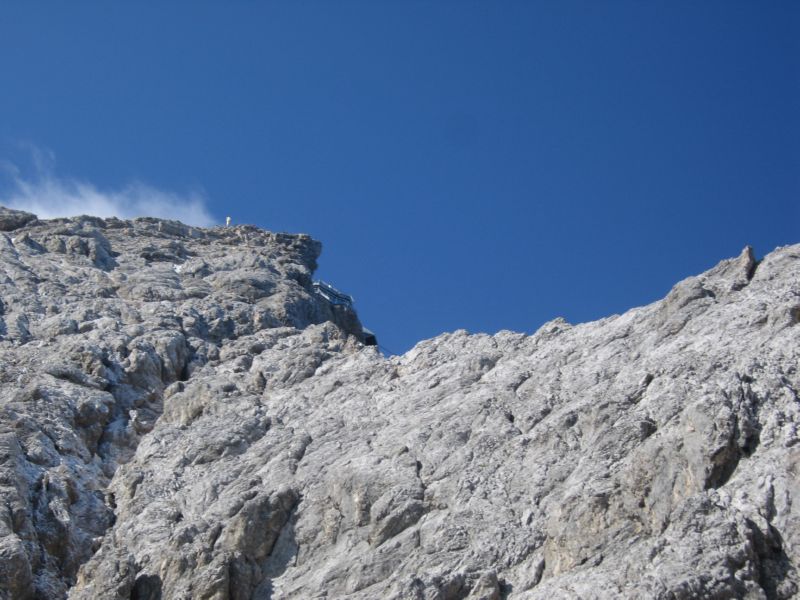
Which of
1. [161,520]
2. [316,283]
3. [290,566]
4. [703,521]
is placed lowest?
[703,521]

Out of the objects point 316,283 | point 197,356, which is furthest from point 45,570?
point 316,283

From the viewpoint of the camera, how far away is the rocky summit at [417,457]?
30.2m

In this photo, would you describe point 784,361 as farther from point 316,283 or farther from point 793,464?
point 316,283

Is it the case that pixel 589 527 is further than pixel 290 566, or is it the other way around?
pixel 290 566

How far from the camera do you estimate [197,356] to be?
56.7 m

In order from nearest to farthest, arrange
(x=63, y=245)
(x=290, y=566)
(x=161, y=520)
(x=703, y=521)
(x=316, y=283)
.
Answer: (x=703, y=521), (x=290, y=566), (x=161, y=520), (x=63, y=245), (x=316, y=283)


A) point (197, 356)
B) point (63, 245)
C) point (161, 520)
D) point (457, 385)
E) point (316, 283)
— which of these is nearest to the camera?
point (161, 520)

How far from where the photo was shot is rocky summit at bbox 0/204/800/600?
30.2m

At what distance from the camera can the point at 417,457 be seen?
39406 millimetres

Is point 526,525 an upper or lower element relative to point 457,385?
lower

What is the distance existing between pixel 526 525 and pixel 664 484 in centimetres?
450

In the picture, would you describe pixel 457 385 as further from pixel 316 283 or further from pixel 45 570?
pixel 316 283

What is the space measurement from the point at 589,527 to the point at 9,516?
65.7ft

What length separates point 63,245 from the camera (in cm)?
7338
